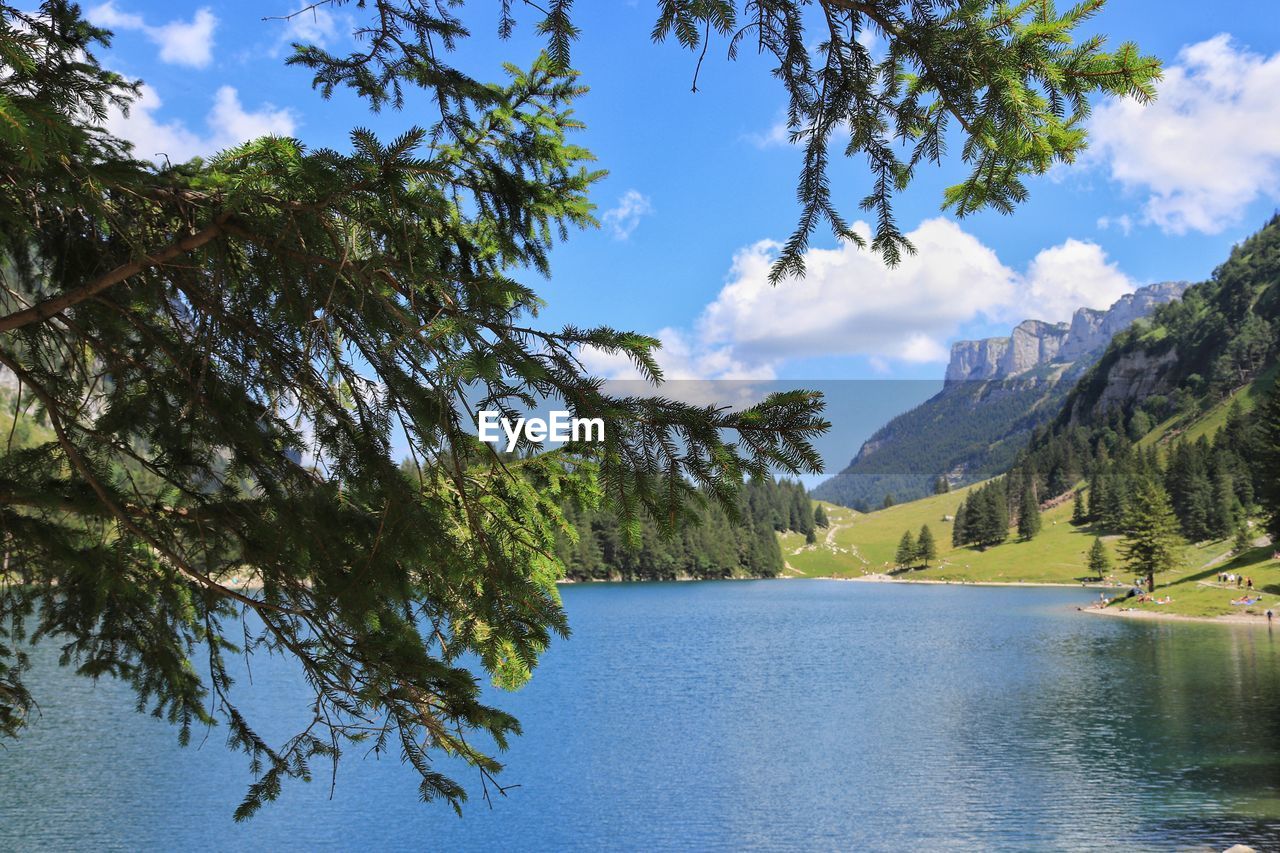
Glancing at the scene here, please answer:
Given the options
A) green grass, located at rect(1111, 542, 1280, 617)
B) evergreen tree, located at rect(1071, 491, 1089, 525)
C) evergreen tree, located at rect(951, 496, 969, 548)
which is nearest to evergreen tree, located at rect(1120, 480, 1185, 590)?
green grass, located at rect(1111, 542, 1280, 617)

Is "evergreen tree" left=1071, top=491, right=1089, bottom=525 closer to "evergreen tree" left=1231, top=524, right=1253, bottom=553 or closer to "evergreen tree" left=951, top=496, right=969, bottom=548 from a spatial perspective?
"evergreen tree" left=951, top=496, right=969, bottom=548

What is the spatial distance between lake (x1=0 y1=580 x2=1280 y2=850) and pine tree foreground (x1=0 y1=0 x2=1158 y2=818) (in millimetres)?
9853

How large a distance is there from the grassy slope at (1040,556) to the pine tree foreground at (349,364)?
A: 5585 cm

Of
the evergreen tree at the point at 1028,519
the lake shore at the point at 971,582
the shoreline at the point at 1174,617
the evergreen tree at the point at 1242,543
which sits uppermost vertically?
the evergreen tree at the point at 1028,519

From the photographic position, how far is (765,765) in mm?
20938

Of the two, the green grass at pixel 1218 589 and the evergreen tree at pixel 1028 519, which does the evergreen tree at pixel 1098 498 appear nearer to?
the evergreen tree at pixel 1028 519

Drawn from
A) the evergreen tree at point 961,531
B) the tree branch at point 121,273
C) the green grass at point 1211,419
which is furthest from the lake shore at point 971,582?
the tree branch at point 121,273

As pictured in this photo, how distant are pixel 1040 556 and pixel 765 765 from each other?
9527cm

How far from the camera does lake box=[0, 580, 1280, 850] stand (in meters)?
16.3

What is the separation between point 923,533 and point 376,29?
12412cm

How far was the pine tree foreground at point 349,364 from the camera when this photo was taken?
9.77ft

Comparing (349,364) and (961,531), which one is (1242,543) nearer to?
(961,531)

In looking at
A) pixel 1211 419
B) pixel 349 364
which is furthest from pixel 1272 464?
pixel 1211 419

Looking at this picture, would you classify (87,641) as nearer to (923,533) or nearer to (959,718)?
(959,718)
